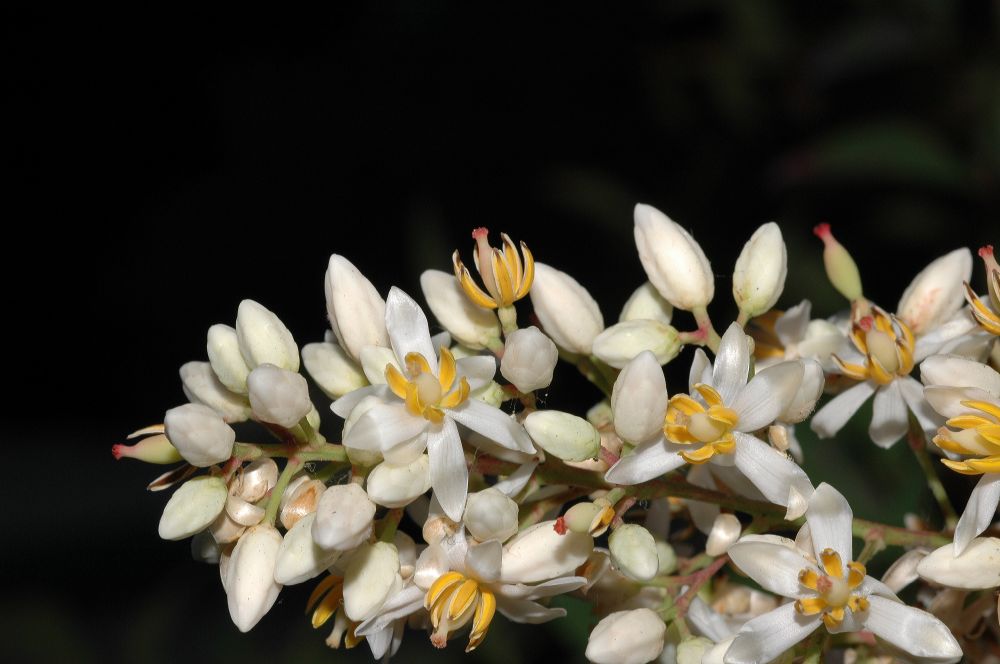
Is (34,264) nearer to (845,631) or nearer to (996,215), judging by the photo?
(996,215)

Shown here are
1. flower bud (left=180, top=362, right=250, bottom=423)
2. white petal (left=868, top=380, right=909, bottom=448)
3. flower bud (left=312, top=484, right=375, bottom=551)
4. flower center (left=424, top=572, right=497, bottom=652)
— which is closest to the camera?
flower bud (left=312, top=484, right=375, bottom=551)

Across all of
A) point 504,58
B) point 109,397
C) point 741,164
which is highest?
point 504,58

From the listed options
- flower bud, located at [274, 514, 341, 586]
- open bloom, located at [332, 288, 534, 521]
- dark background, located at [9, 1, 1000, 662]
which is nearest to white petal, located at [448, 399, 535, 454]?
open bloom, located at [332, 288, 534, 521]

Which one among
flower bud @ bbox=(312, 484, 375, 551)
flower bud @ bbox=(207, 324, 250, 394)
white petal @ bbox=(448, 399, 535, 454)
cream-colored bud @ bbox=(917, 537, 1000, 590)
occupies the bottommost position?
cream-colored bud @ bbox=(917, 537, 1000, 590)

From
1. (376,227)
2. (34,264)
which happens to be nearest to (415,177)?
(376,227)

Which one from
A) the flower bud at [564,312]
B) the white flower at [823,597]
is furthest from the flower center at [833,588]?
the flower bud at [564,312]

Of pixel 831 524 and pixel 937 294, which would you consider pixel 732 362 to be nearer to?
pixel 831 524

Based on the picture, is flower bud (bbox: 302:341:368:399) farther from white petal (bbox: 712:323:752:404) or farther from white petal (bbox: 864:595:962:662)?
white petal (bbox: 864:595:962:662)
